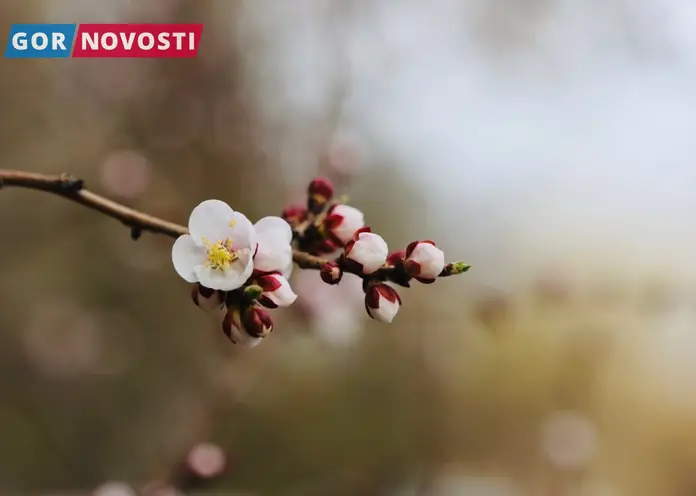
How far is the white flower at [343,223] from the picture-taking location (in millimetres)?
464

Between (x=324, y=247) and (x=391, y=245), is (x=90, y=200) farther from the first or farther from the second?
(x=391, y=245)

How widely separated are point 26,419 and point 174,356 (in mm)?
322

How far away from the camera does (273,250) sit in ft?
1.35

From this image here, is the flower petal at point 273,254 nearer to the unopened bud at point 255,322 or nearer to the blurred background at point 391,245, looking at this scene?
the unopened bud at point 255,322

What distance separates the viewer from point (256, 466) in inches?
51.2

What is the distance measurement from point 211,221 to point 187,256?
32 millimetres

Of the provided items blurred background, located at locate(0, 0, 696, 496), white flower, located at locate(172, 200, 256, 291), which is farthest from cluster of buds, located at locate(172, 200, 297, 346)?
blurred background, located at locate(0, 0, 696, 496)

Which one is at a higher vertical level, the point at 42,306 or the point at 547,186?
the point at 547,186

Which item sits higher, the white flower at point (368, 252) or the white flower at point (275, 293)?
the white flower at point (368, 252)

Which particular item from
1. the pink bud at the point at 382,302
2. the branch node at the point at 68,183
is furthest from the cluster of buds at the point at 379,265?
the branch node at the point at 68,183

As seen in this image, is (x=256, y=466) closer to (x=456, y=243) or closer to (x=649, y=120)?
(x=456, y=243)

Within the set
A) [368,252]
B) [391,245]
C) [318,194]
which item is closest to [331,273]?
[368,252]

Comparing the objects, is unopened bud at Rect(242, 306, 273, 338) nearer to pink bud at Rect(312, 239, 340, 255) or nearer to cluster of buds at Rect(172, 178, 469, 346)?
cluster of buds at Rect(172, 178, 469, 346)

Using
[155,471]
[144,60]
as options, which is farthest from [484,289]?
[144,60]
